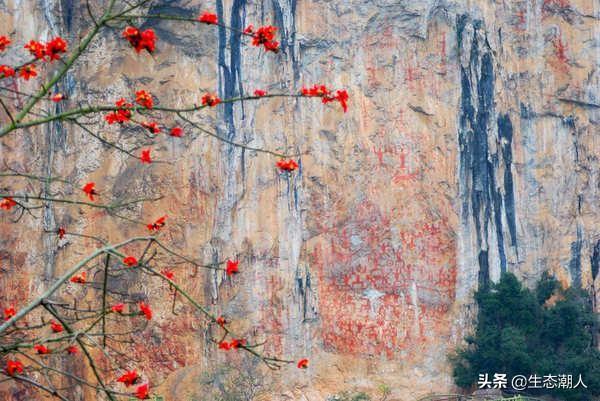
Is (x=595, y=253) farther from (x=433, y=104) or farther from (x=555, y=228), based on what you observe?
(x=433, y=104)

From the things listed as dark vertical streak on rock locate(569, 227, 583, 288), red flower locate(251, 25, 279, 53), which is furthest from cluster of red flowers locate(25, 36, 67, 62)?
dark vertical streak on rock locate(569, 227, 583, 288)

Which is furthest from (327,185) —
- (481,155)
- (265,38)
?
(265,38)

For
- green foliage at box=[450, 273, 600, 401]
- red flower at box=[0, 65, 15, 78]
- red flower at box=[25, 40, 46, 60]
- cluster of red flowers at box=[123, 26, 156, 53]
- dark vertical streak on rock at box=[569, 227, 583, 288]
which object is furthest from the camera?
dark vertical streak on rock at box=[569, 227, 583, 288]

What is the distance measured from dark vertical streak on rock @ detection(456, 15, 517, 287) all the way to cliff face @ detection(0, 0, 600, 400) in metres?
0.03

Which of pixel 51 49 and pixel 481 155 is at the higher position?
pixel 481 155

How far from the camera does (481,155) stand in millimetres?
16312

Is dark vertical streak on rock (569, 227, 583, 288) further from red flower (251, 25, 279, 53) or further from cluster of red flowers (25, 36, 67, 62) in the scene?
cluster of red flowers (25, 36, 67, 62)

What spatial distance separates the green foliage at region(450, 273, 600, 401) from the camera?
48.6ft

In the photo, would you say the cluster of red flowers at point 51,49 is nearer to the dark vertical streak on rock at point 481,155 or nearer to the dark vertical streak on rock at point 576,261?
the dark vertical streak on rock at point 481,155

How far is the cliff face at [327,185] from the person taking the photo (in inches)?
601

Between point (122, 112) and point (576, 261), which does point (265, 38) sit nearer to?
point (122, 112)

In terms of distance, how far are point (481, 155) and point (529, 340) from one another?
2746mm

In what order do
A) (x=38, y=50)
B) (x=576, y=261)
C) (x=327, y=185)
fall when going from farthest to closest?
(x=576, y=261) → (x=327, y=185) → (x=38, y=50)

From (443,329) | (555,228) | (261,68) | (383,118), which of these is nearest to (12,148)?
(261,68)
